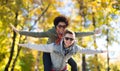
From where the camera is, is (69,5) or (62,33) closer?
(62,33)

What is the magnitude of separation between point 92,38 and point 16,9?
7.56 meters

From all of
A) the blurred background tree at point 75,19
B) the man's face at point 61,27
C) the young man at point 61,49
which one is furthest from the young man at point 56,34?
the blurred background tree at point 75,19

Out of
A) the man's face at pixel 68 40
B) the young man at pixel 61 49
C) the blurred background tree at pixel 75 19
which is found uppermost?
the man's face at pixel 68 40

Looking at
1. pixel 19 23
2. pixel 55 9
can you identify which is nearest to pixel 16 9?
pixel 19 23

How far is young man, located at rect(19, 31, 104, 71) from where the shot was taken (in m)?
4.70

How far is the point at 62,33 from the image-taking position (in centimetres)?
502

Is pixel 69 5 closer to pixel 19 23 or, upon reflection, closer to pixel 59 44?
pixel 19 23

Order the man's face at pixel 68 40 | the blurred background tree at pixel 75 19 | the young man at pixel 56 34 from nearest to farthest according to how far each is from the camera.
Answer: the man's face at pixel 68 40 → the young man at pixel 56 34 → the blurred background tree at pixel 75 19

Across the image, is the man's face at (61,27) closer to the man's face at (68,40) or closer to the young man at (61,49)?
the young man at (61,49)

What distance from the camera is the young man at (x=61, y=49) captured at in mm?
4695

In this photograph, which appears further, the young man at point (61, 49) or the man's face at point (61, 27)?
the man's face at point (61, 27)

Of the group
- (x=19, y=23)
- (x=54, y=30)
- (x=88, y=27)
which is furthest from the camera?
(x=88, y=27)

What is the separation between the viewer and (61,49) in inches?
185

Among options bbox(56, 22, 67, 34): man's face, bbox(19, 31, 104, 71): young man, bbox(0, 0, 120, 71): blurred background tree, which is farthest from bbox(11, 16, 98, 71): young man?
bbox(0, 0, 120, 71): blurred background tree
